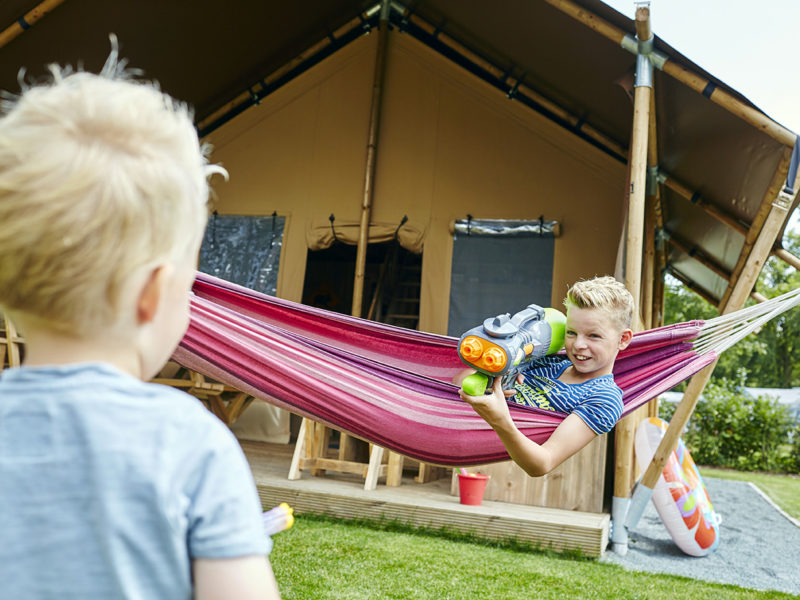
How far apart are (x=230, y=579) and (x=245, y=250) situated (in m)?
5.14

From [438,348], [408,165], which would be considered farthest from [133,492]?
[408,165]

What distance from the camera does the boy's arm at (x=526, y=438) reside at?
1.27 metres

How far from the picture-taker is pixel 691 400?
326 centimetres

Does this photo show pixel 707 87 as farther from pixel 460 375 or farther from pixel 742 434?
pixel 742 434

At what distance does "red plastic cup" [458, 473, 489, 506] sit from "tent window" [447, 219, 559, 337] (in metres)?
1.31

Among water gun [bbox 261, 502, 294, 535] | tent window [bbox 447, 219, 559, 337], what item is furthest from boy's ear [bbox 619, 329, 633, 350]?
tent window [bbox 447, 219, 559, 337]

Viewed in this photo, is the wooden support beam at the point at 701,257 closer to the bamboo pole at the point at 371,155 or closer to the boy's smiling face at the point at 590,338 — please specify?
the bamboo pole at the point at 371,155

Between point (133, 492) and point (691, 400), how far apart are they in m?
3.20

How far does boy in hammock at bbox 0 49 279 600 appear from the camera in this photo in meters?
0.46

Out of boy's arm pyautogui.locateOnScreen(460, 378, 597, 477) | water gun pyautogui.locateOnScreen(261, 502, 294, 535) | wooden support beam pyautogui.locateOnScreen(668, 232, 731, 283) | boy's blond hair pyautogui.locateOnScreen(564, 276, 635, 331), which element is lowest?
water gun pyautogui.locateOnScreen(261, 502, 294, 535)

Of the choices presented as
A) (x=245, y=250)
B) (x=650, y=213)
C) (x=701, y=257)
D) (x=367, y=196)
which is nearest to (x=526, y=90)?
(x=650, y=213)

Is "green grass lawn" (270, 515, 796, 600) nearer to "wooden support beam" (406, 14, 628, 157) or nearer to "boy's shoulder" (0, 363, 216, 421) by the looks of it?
"boy's shoulder" (0, 363, 216, 421)

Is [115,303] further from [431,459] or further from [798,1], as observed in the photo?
[798,1]

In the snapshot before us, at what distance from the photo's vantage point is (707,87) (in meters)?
3.20
